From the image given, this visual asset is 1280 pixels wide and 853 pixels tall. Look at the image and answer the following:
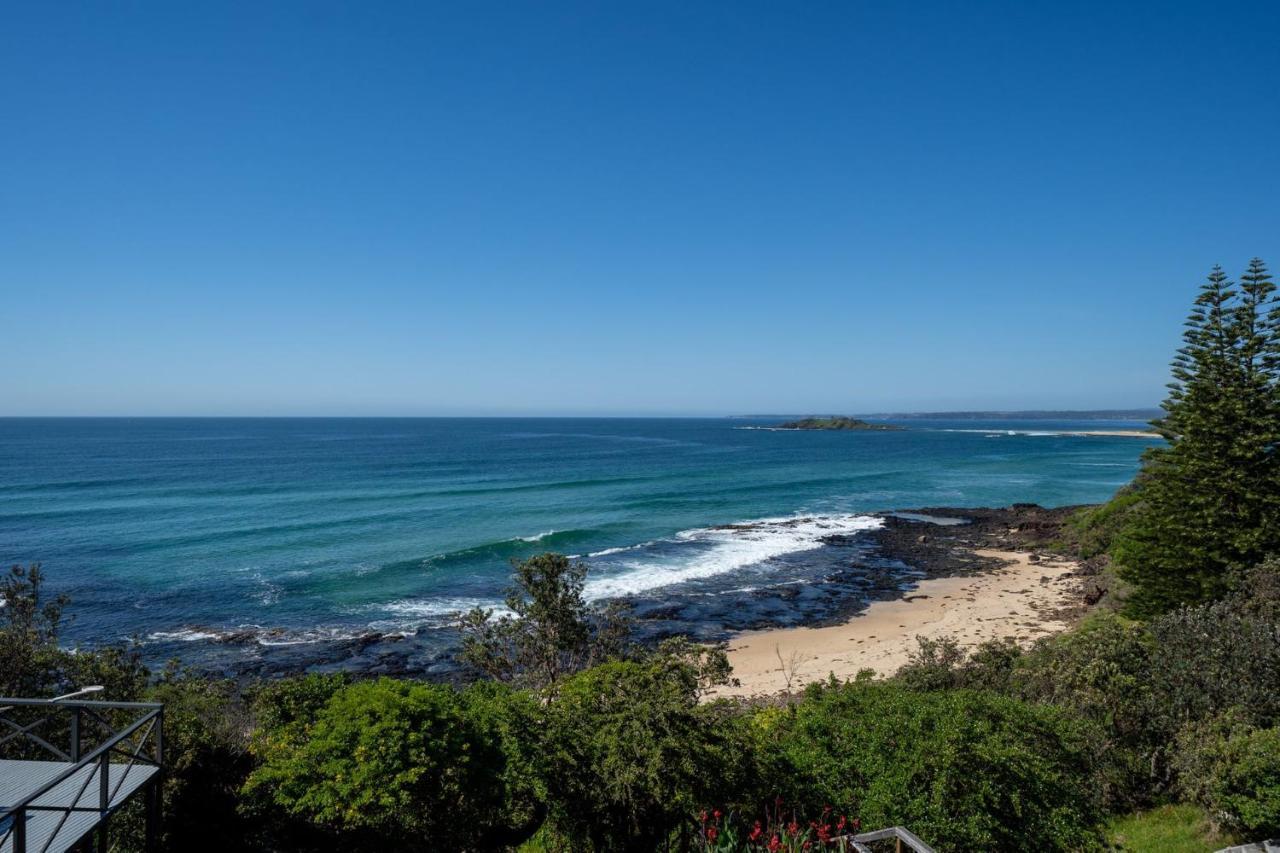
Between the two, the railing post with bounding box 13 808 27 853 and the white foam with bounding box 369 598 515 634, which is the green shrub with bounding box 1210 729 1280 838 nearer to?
the railing post with bounding box 13 808 27 853

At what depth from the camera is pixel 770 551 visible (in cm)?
3944

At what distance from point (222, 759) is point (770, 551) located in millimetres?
33418

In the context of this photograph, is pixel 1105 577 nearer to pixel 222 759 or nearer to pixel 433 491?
pixel 222 759

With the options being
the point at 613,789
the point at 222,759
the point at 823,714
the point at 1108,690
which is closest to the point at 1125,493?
the point at 1108,690

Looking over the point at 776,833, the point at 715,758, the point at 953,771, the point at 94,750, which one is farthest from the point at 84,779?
the point at 953,771

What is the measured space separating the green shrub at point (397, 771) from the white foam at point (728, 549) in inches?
859

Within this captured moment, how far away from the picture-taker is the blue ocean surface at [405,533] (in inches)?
1054

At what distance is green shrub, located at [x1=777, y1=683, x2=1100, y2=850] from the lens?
22.9 feet

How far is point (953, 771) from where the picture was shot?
23.8 ft

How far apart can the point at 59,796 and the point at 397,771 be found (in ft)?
9.50

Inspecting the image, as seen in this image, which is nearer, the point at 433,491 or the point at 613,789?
the point at 613,789

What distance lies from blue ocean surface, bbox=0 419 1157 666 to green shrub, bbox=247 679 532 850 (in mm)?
16966

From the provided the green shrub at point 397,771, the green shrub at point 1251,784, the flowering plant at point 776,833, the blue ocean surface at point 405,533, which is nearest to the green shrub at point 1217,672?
the green shrub at point 1251,784

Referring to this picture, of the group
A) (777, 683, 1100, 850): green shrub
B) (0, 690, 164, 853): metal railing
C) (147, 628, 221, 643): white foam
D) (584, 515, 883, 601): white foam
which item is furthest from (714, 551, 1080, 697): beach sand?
(147, 628, 221, 643): white foam
